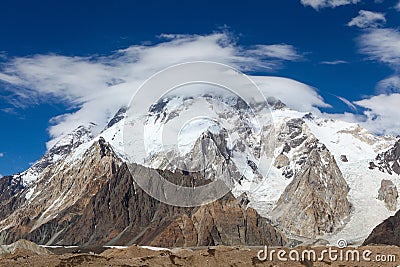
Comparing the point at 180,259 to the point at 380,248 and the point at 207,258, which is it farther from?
the point at 380,248

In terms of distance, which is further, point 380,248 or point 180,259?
point 380,248

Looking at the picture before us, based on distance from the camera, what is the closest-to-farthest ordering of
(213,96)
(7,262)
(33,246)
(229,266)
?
(213,96), (7,262), (229,266), (33,246)

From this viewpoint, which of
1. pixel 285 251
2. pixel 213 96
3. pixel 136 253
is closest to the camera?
pixel 213 96

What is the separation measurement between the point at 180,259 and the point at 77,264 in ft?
50.3

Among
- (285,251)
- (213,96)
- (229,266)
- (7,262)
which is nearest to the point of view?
(213,96)

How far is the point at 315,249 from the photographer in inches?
3561

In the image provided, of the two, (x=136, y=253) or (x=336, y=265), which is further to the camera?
(x=136, y=253)

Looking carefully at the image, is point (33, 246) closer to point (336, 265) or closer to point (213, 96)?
point (336, 265)

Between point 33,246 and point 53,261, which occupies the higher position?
point 33,246

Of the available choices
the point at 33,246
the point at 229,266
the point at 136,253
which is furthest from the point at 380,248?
the point at 33,246

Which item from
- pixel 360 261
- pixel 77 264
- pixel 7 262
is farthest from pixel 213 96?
pixel 360 261

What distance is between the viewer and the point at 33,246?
196125 mm

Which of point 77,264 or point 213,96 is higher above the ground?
point 213,96

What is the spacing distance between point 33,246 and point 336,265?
13718cm
